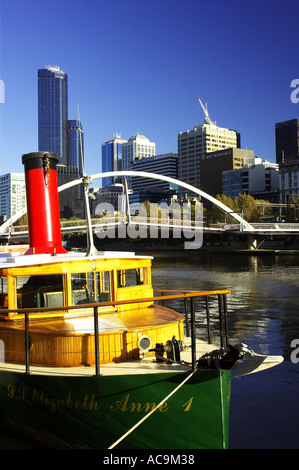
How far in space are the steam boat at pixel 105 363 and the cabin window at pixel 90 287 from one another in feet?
0.08

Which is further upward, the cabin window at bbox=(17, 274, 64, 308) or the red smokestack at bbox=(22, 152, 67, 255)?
the red smokestack at bbox=(22, 152, 67, 255)

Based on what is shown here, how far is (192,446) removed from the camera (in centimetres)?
889

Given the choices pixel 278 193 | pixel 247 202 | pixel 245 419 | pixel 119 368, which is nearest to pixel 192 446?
pixel 119 368

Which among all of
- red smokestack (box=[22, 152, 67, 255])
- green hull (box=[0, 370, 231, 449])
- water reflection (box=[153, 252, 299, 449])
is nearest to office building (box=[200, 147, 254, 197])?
water reflection (box=[153, 252, 299, 449])

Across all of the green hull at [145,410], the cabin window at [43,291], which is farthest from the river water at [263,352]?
the cabin window at [43,291]

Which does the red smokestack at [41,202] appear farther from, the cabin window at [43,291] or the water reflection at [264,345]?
the water reflection at [264,345]

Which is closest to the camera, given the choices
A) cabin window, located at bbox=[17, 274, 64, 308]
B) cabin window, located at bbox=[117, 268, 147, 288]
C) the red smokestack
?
cabin window, located at bbox=[17, 274, 64, 308]

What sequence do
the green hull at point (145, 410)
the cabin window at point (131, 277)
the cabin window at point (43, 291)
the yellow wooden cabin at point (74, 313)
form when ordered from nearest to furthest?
the green hull at point (145, 410), the yellow wooden cabin at point (74, 313), the cabin window at point (43, 291), the cabin window at point (131, 277)

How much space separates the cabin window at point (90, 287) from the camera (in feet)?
36.8

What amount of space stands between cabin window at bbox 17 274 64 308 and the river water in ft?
9.74

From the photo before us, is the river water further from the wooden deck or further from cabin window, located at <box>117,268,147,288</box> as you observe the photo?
cabin window, located at <box>117,268,147,288</box>

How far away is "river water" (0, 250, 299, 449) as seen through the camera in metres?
11.0

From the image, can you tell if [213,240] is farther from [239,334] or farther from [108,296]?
[108,296]

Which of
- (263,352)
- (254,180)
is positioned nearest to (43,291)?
(263,352)
